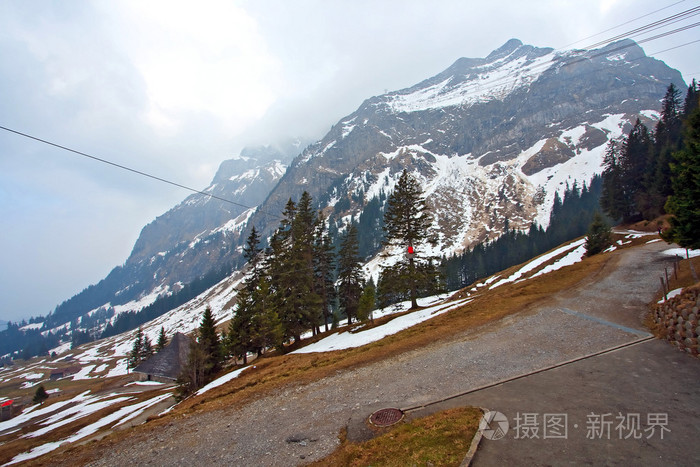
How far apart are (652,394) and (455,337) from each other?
9296 mm

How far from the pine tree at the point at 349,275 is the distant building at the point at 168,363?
35125mm

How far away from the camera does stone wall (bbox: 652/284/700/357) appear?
10781mm

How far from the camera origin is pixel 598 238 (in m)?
43.9

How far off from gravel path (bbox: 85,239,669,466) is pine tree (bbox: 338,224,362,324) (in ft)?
95.1

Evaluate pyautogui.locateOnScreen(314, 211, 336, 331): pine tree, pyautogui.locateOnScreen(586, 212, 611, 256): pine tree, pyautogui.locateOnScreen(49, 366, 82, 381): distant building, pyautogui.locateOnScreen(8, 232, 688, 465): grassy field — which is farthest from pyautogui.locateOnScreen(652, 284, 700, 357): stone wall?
pyautogui.locateOnScreen(49, 366, 82, 381): distant building

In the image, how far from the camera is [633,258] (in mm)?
29453

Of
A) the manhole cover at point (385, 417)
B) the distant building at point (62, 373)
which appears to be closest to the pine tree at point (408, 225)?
the manhole cover at point (385, 417)

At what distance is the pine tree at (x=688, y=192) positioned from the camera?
56.6 ft

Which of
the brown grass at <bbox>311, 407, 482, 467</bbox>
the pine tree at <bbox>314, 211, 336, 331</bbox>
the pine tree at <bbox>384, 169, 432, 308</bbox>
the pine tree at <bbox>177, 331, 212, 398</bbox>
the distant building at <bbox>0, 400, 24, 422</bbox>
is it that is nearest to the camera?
the brown grass at <bbox>311, 407, 482, 467</bbox>

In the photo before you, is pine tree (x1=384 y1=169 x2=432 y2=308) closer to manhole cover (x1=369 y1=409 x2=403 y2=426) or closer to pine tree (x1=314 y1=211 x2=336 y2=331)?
pine tree (x1=314 y1=211 x2=336 y2=331)

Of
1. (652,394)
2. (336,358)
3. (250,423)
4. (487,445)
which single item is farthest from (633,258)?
(250,423)

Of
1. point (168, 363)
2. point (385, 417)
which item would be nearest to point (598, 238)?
point (385, 417)

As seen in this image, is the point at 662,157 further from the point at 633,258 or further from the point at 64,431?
the point at 64,431

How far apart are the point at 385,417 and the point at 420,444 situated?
256 cm
